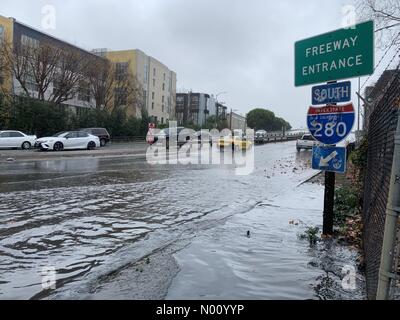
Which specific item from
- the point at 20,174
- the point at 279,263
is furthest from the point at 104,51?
the point at 279,263

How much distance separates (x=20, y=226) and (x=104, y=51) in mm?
76485

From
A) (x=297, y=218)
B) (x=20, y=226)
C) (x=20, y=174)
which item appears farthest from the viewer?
(x=20, y=174)

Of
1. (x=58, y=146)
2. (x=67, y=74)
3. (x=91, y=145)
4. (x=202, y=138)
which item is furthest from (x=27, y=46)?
(x=202, y=138)

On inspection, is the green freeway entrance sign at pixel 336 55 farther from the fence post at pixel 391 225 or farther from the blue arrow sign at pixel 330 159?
the fence post at pixel 391 225

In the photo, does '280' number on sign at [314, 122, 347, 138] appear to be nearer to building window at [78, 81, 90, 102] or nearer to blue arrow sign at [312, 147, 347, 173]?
blue arrow sign at [312, 147, 347, 173]

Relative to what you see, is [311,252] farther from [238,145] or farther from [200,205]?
[238,145]

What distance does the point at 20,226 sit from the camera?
7848 mm

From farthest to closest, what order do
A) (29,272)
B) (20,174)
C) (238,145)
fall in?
(238,145)
(20,174)
(29,272)

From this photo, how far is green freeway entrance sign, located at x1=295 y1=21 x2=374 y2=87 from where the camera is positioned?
632 centimetres

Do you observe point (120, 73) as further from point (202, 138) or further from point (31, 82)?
point (202, 138)

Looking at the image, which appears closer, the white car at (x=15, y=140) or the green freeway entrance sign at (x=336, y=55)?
the green freeway entrance sign at (x=336, y=55)

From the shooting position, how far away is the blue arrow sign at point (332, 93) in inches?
269

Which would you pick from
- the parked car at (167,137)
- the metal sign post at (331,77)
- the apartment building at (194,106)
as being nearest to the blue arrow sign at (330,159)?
the metal sign post at (331,77)

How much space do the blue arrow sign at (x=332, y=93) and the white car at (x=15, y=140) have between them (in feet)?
95.6
